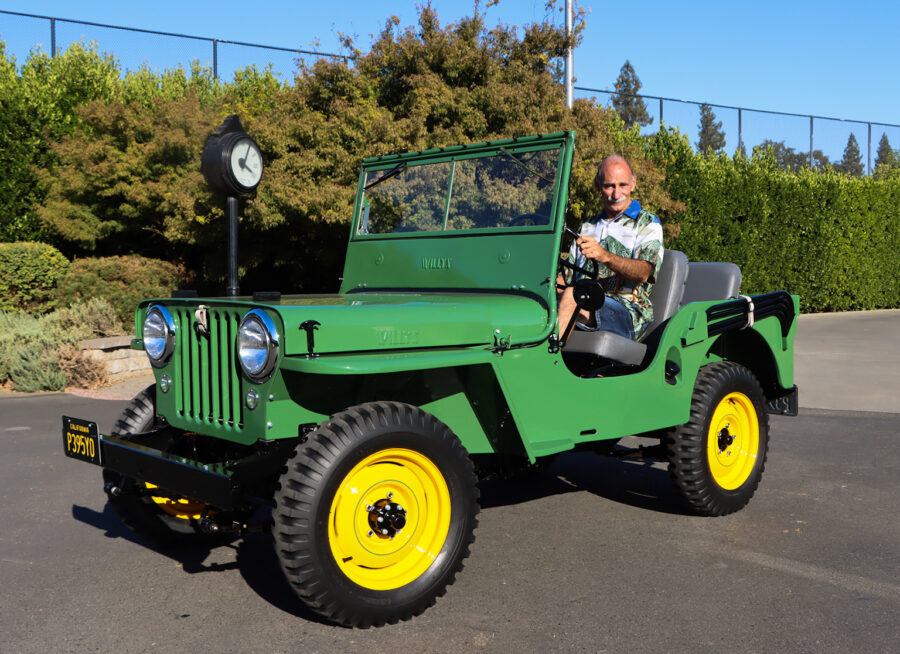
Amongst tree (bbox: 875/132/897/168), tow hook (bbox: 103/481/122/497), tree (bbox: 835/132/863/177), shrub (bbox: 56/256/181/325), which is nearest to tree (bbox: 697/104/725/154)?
tree (bbox: 835/132/863/177)

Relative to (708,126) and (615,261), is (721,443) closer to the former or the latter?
(615,261)

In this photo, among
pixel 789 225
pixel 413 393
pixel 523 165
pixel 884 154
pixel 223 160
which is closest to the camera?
pixel 413 393

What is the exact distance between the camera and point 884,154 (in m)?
31.9

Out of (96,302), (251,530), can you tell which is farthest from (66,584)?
(96,302)

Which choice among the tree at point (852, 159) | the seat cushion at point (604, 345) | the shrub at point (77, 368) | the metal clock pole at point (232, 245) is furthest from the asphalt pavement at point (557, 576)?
the tree at point (852, 159)

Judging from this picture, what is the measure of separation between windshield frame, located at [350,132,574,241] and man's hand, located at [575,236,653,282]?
0.56 ft

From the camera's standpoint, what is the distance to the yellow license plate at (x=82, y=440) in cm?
349

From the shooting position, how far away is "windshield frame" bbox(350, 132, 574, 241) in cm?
403

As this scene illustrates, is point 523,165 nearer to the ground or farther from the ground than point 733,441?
farther from the ground

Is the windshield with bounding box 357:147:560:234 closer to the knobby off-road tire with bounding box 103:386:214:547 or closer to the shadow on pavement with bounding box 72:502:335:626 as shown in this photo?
the knobby off-road tire with bounding box 103:386:214:547

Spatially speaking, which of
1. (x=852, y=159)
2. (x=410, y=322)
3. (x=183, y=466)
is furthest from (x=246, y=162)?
(x=852, y=159)

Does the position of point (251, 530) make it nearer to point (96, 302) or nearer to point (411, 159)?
point (411, 159)

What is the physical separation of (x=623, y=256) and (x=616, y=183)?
41cm

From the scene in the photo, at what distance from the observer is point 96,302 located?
1088 centimetres
